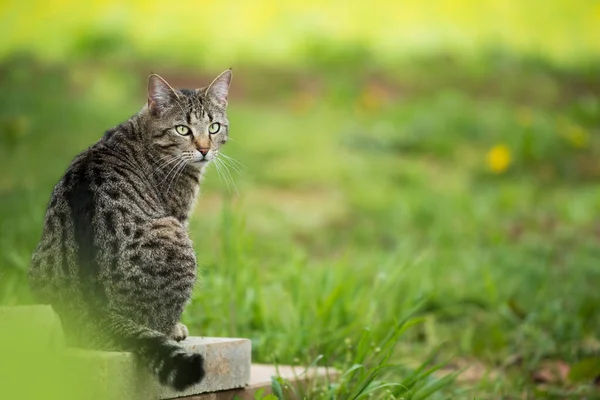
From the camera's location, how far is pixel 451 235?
4.55m

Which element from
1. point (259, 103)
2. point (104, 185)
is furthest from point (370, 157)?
point (104, 185)

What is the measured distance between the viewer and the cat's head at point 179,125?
2.29 m

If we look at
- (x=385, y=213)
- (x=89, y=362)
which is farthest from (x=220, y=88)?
(x=385, y=213)

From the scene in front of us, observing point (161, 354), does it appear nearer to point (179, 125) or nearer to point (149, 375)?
point (149, 375)

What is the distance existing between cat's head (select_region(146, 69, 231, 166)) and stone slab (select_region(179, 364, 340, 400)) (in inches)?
23.6

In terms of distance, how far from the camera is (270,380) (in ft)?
7.68

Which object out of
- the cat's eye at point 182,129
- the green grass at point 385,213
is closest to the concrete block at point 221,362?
Result: the green grass at point 385,213

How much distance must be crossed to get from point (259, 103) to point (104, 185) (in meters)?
3.85

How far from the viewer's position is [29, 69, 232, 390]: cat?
76.8 inches

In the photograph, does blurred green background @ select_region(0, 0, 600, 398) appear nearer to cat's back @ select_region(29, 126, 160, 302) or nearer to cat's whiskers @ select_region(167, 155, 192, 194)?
cat's whiskers @ select_region(167, 155, 192, 194)

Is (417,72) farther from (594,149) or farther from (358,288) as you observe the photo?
(358,288)

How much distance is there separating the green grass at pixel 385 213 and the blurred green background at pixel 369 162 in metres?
0.01

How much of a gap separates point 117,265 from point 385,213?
299 cm

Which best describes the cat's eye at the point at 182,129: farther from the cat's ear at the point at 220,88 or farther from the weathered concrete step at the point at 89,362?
the weathered concrete step at the point at 89,362
